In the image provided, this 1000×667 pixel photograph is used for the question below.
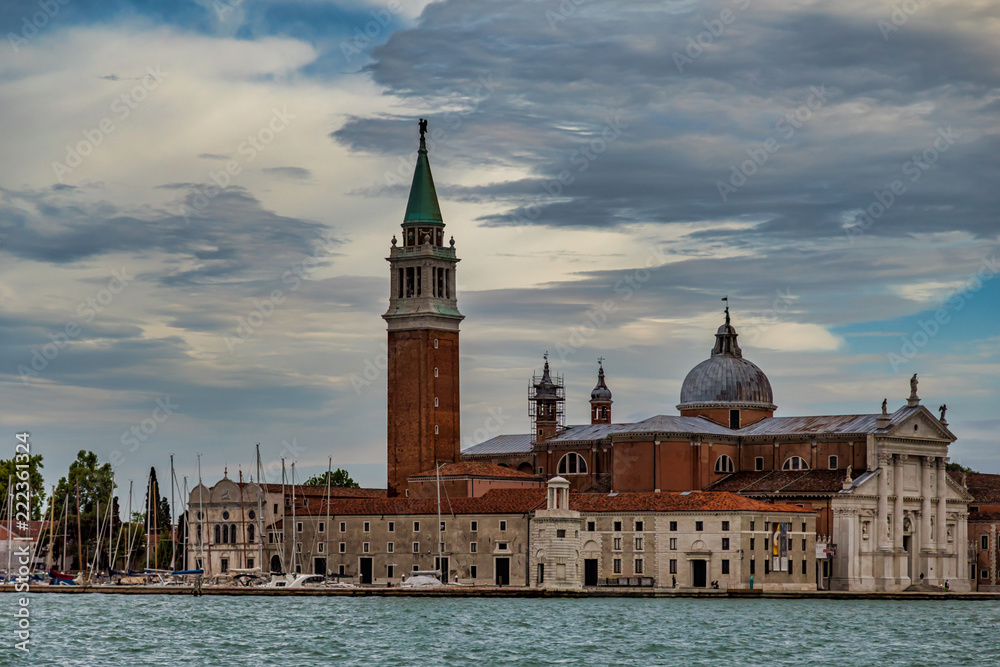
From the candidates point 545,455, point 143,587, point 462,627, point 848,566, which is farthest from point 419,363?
point 462,627

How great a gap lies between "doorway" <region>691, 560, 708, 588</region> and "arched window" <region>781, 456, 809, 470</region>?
9.39 m

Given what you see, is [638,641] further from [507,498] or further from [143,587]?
[143,587]

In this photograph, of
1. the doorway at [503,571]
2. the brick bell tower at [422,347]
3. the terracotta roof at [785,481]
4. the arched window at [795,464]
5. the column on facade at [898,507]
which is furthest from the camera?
the brick bell tower at [422,347]

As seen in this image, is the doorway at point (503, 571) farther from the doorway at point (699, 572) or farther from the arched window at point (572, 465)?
the arched window at point (572, 465)

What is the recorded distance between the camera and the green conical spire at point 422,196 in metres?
88.6

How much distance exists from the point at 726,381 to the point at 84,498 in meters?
32.8

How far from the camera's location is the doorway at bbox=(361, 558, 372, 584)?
8206 centimetres

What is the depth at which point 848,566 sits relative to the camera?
7981cm

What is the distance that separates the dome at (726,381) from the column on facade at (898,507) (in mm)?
8369

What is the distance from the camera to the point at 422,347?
86.8 metres

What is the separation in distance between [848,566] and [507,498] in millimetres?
14434

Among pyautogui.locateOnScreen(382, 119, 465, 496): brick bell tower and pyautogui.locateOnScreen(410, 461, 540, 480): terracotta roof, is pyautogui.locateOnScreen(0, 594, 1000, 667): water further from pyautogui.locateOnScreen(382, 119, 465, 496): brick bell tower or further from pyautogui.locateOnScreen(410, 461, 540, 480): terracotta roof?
pyautogui.locateOnScreen(382, 119, 465, 496): brick bell tower

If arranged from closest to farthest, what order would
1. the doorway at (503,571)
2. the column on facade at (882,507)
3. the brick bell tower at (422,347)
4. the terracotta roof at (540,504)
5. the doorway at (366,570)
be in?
1. the terracotta roof at (540,504)
2. the doorway at (503,571)
3. the column on facade at (882,507)
4. the doorway at (366,570)
5. the brick bell tower at (422,347)

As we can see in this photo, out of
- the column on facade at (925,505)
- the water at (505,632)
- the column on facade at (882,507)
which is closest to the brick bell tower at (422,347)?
the water at (505,632)
